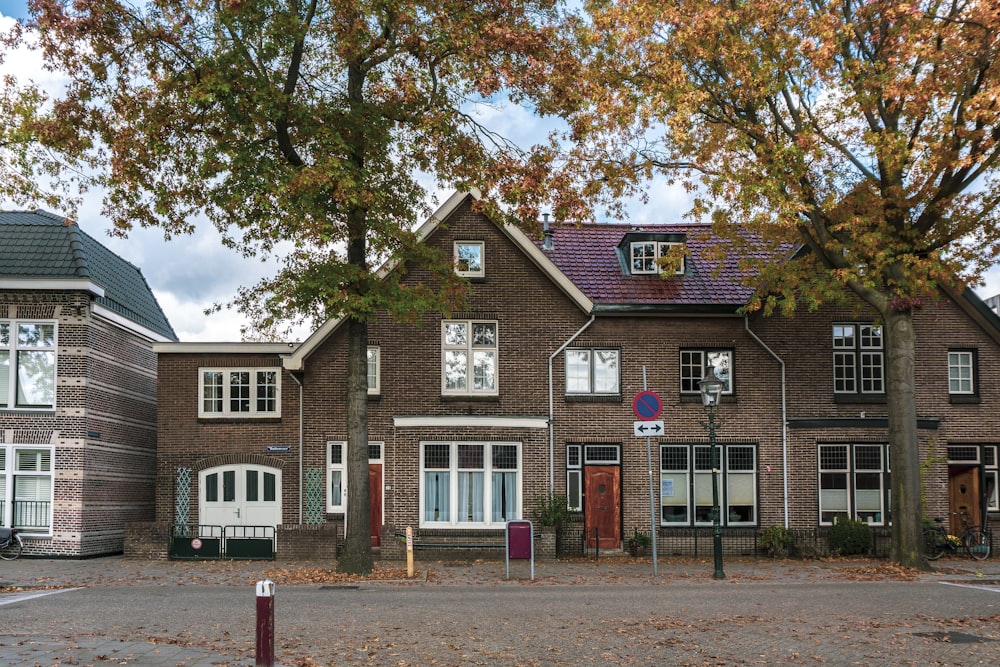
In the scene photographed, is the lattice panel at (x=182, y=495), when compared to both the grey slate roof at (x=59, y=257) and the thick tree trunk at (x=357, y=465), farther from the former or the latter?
the thick tree trunk at (x=357, y=465)

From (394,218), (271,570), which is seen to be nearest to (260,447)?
(271,570)

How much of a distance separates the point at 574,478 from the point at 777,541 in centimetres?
543

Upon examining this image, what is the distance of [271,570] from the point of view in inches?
852

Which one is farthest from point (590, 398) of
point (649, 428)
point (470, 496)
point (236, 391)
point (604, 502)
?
point (236, 391)

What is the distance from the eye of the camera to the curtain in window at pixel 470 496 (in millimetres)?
26422

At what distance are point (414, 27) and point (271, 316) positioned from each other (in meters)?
6.43

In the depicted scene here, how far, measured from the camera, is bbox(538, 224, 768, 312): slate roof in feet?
89.7

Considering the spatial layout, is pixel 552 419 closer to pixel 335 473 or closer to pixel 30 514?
pixel 335 473

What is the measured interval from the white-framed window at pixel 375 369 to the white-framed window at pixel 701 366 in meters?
8.10

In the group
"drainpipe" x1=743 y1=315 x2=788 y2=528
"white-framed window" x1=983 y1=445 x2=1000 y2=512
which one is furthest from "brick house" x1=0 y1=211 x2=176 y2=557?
"white-framed window" x1=983 y1=445 x2=1000 y2=512

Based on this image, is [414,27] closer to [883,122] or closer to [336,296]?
[336,296]

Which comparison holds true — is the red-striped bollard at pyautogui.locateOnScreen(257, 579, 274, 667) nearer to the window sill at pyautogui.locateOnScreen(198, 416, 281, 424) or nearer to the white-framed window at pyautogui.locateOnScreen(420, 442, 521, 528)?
the white-framed window at pyautogui.locateOnScreen(420, 442, 521, 528)

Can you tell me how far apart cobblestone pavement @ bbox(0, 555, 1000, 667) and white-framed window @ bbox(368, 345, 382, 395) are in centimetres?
598

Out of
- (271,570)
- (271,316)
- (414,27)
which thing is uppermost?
(414,27)
